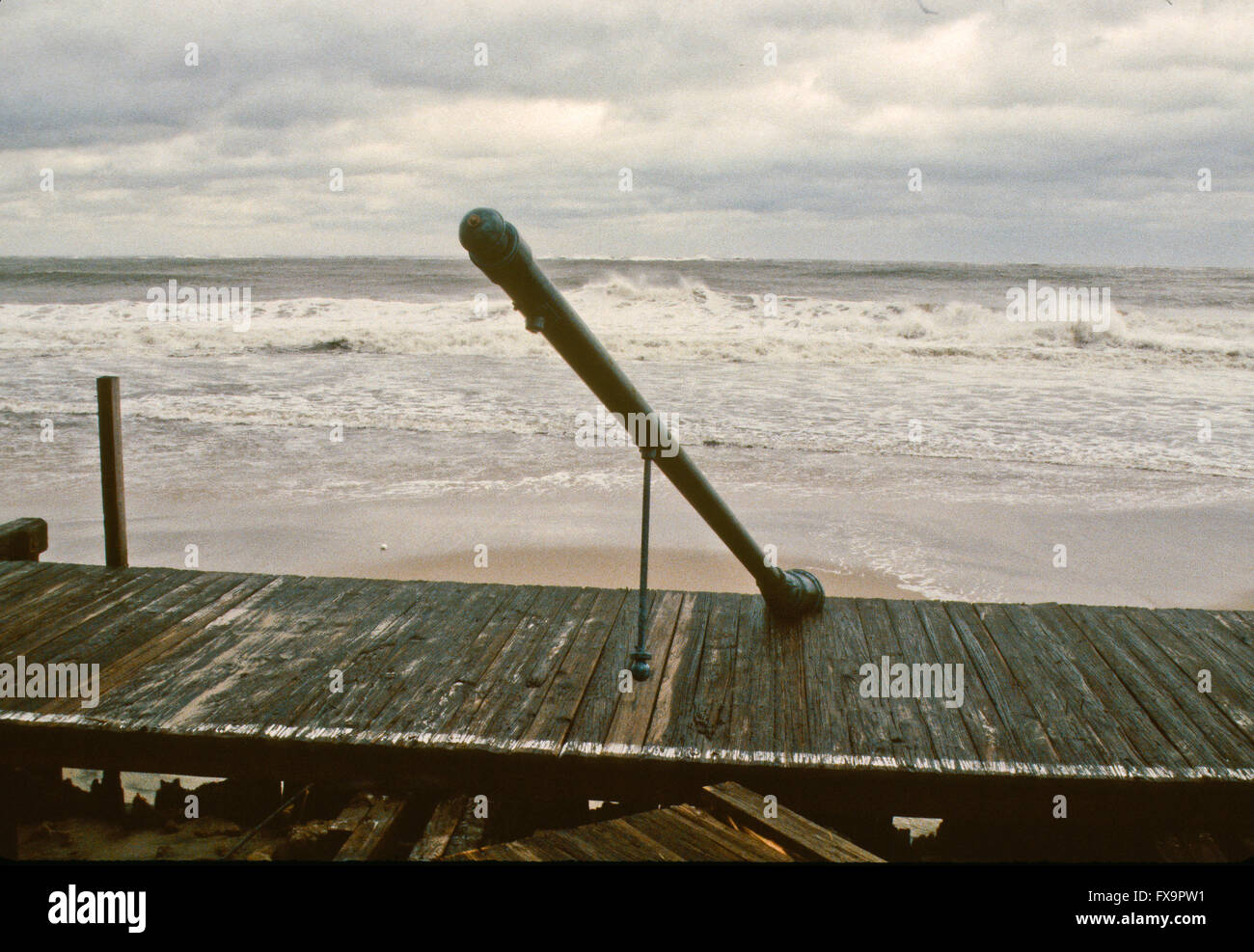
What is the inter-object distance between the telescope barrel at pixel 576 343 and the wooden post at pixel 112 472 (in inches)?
152

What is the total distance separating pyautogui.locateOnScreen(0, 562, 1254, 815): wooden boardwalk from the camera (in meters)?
3.63

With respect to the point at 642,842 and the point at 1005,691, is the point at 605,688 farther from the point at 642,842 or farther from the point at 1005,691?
the point at 1005,691

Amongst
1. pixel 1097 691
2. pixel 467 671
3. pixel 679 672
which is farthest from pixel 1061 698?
pixel 467 671

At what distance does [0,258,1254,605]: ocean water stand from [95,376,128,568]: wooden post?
1977 millimetres

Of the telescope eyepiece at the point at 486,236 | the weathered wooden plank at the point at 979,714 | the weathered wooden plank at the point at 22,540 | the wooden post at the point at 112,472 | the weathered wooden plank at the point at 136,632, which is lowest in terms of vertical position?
the weathered wooden plank at the point at 979,714

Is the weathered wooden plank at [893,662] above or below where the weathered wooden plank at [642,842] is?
above

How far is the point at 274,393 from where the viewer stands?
1741 centimetres

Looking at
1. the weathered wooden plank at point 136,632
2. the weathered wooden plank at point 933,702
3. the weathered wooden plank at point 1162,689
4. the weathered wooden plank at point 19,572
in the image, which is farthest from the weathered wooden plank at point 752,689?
the weathered wooden plank at point 19,572

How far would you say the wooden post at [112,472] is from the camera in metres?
5.92

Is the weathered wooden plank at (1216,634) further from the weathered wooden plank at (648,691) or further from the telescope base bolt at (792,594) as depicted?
the weathered wooden plank at (648,691)

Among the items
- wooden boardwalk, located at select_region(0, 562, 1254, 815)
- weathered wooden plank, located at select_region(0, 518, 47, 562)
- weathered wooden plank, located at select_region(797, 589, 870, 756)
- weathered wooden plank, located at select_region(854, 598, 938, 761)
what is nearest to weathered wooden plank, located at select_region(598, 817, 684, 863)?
wooden boardwalk, located at select_region(0, 562, 1254, 815)

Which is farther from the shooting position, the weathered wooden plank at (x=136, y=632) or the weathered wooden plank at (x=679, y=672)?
the weathered wooden plank at (x=136, y=632)

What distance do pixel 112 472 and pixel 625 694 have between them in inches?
157

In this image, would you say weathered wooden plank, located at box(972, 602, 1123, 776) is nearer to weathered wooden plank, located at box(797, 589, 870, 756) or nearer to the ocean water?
weathered wooden plank, located at box(797, 589, 870, 756)
